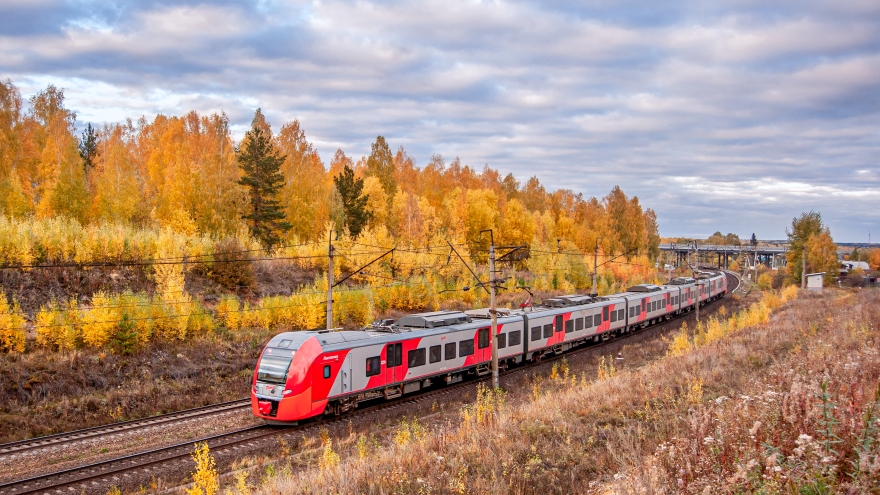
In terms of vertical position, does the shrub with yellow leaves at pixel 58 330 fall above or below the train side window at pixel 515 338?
above

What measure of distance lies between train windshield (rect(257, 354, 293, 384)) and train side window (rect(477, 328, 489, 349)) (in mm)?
9338

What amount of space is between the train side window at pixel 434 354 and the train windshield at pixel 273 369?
237 inches

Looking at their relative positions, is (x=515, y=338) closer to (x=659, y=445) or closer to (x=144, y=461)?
(x=144, y=461)

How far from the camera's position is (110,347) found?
2253 cm

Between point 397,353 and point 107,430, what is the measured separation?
30.3 ft

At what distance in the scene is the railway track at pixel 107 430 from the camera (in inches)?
618

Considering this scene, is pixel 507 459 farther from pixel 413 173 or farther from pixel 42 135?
pixel 413 173

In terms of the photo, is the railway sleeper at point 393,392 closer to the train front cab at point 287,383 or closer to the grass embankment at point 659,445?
the train front cab at point 287,383

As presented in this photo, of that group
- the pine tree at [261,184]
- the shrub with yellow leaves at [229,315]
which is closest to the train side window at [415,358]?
the shrub with yellow leaves at [229,315]

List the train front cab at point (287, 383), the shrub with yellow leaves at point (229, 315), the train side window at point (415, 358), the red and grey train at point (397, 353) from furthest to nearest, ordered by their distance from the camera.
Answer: the shrub with yellow leaves at point (229, 315), the train side window at point (415, 358), the red and grey train at point (397, 353), the train front cab at point (287, 383)

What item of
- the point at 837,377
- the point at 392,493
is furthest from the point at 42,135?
the point at 837,377

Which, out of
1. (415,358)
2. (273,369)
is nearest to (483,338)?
(415,358)

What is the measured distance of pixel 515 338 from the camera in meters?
26.4

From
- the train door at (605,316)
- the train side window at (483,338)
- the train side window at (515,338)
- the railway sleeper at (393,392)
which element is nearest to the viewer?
the railway sleeper at (393,392)
